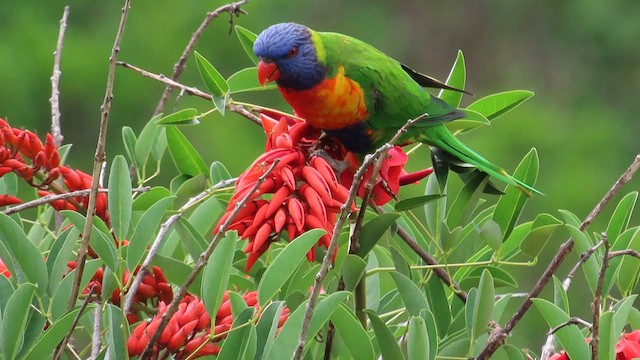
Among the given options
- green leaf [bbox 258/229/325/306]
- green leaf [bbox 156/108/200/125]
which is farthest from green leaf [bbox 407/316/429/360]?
→ green leaf [bbox 156/108/200/125]

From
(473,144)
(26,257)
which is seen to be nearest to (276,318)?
(26,257)

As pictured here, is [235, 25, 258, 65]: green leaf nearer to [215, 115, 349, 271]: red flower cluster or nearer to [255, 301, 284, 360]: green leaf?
[215, 115, 349, 271]: red flower cluster

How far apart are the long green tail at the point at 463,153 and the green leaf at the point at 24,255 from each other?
68 cm

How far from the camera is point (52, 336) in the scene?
1179 millimetres

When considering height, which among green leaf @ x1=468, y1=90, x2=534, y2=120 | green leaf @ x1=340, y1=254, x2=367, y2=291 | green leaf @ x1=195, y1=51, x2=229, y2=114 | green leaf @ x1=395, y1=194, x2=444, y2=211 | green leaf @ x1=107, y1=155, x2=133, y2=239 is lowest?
green leaf @ x1=340, y1=254, x2=367, y2=291

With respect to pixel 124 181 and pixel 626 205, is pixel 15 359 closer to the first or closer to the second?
pixel 124 181

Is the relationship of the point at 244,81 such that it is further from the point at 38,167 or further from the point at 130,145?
the point at 38,167

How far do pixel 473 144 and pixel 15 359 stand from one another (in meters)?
6.91

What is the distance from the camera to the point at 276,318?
116cm

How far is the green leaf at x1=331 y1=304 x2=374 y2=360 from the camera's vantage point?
4.01 ft

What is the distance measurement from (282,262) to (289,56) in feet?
2.42

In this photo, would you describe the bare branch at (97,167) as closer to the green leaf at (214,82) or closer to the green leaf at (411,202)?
the green leaf at (214,82)

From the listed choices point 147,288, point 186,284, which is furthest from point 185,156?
point 186,284

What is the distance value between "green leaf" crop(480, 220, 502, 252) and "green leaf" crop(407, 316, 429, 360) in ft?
0.89
